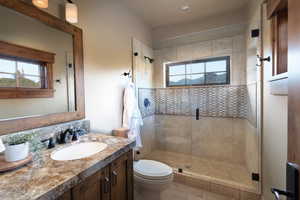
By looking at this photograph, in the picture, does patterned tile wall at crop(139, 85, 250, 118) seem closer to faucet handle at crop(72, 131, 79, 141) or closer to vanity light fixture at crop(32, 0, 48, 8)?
faucet handle at crop(72, 131, 79, 141)

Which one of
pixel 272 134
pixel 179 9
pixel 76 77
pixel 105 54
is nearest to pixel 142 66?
pixel 105 54

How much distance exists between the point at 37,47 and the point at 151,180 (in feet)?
5.40

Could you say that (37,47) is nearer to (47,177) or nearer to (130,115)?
(47,177)

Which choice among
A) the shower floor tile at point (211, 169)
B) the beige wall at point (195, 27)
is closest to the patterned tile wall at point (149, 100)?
the shower floor tile at point (211, 169)

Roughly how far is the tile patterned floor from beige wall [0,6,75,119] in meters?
1.47

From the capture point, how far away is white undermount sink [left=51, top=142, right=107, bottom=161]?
3.76 ft

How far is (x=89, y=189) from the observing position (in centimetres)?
84

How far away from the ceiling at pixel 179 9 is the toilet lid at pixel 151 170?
7.16 feet

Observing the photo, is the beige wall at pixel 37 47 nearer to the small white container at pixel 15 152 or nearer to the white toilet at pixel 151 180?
the small white container at pixel 15 152

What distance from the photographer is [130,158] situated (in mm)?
1235

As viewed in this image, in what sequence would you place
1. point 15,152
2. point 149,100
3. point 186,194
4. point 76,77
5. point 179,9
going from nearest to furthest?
point 15,152 → point 76,77 → point 186,194 → point 179,9 → point 149,100

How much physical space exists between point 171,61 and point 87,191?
254 centimetres

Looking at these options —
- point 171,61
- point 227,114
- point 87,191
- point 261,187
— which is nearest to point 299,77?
point 87,191

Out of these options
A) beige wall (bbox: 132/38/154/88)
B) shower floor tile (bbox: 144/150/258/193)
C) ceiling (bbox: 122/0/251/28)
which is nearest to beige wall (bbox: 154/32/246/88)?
beige wall (bbox: 132/38/154/88)
